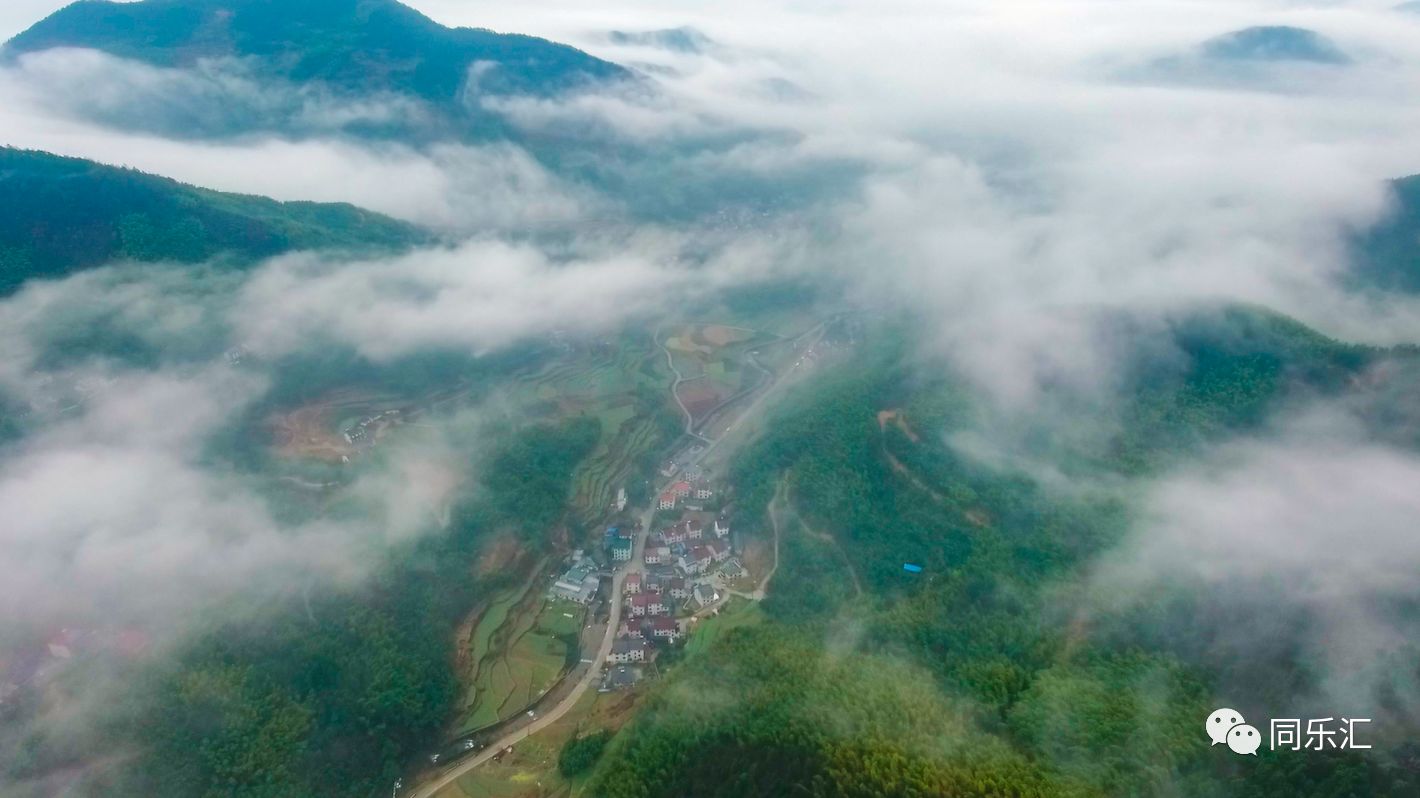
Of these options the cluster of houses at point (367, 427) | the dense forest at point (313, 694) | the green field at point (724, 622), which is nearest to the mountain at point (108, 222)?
the cluster of houses at point (367, 427)

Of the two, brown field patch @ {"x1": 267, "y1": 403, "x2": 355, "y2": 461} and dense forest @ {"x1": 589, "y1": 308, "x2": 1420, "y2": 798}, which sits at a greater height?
brown field patch @ {"x1": 267, "y1": 403, "x2": 355, "y2": 461}

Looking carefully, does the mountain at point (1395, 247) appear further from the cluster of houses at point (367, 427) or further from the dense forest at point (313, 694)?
the cluster of houses at point (367, 427)

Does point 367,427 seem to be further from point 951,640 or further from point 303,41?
point 303,41

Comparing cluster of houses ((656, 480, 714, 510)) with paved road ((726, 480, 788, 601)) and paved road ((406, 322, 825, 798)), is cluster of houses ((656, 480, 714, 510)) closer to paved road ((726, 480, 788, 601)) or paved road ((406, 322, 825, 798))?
paved road ((406, 322, 825, 798))

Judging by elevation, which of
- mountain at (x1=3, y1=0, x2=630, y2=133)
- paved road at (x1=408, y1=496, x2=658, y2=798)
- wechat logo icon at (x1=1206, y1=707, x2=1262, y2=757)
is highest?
mountain at (x1=3, y1=0, x2=630, y2=133)

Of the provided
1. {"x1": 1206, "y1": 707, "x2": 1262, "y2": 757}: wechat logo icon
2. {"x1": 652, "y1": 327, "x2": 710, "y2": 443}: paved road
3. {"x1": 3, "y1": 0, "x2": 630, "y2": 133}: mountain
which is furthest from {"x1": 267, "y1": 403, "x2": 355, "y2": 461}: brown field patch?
{"x1": 3, "y1": 0, "x2": 630, "y2": 133}: mountain
